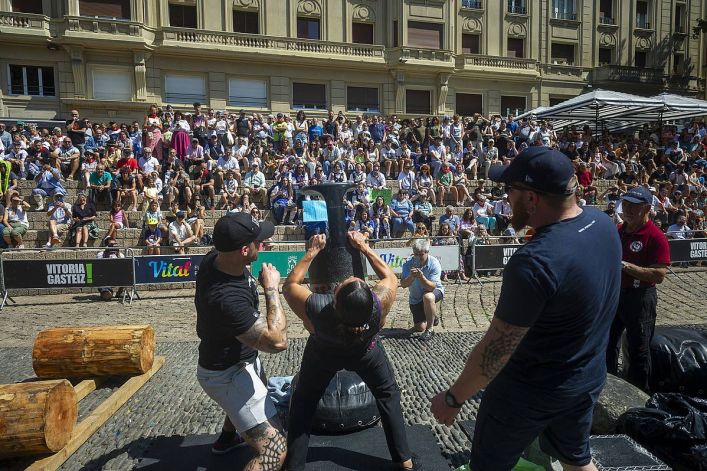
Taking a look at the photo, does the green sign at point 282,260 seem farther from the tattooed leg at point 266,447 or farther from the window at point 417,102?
the window at point 417,102

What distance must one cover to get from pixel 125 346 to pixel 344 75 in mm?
27779

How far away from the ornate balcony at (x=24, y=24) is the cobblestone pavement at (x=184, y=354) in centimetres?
1987

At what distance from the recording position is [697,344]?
18.1 feet

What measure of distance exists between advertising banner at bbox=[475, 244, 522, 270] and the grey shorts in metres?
10.3

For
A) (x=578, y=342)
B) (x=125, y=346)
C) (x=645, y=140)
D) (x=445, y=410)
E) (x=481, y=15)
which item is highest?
(x=481, y=15)

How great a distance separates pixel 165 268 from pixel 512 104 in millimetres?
29858

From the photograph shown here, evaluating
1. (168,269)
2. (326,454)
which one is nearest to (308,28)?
(168,269)

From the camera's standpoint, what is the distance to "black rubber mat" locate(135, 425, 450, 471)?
4.32 metres

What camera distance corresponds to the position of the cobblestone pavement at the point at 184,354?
4.95 meters

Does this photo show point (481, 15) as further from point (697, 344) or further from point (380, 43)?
point (697, 344)

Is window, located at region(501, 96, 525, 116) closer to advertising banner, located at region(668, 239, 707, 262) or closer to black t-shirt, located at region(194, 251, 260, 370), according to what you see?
advertising banner, located at region(668, 239, 707, 262)

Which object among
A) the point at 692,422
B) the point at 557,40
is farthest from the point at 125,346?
the point at 557,40

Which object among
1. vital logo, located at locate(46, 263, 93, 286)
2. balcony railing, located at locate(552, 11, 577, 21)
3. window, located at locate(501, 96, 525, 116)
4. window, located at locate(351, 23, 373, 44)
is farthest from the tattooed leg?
balcony railing, located at locate(552, 11, 577, 21)

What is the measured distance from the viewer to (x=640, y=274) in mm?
5008
